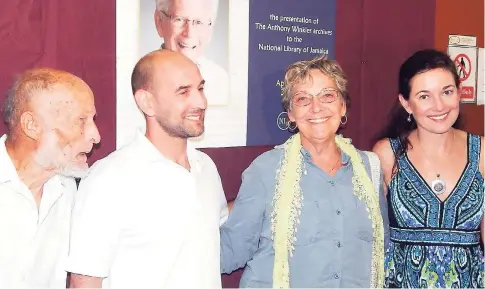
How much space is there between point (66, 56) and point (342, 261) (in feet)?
4.26

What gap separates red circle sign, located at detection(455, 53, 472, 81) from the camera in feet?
11.6

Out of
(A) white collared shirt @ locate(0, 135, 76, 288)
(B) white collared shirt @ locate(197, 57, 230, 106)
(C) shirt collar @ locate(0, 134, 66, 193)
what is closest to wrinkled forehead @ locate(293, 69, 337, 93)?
(B) white collared shirt @ locate(197, 57, 230, 106)

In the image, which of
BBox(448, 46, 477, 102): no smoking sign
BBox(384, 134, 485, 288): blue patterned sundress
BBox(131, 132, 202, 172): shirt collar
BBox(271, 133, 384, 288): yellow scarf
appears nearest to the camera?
BBox(131, 132, 202, 172): shirt collar

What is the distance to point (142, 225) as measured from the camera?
6.12 ft

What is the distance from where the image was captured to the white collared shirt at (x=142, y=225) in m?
1.81

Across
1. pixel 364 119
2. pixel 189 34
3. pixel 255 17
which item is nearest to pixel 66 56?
pixel 189 34

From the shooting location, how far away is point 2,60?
197 cm

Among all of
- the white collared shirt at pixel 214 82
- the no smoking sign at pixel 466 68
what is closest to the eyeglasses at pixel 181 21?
the white collared shirt at pixel 214 82

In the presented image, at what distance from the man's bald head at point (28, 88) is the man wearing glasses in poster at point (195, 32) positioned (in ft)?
2.01

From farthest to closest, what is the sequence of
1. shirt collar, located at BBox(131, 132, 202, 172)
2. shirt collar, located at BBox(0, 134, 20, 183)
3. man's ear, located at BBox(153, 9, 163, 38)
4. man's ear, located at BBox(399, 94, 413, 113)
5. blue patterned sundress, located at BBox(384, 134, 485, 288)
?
1. man's ear, located at BBox(399, 94, 413, 113)
2. blue patterned sundress, located at BBox(384, 134, 485, 288)
3. man's ear, located at BBox(153, 9, 163, 38)
4. shirt collar, located at BBox(131, 132, 202, 172)
5. shirt collar, located at BBox(0, 134, 20, 183)

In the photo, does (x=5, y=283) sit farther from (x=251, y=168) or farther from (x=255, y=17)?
(x=255, y=17)

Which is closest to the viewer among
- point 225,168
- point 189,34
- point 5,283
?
point 5,283

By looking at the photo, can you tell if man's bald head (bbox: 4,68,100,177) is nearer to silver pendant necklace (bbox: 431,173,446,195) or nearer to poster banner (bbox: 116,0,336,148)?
poster banner (bbox: 116,0,336,148)

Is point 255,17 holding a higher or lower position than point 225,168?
higher
